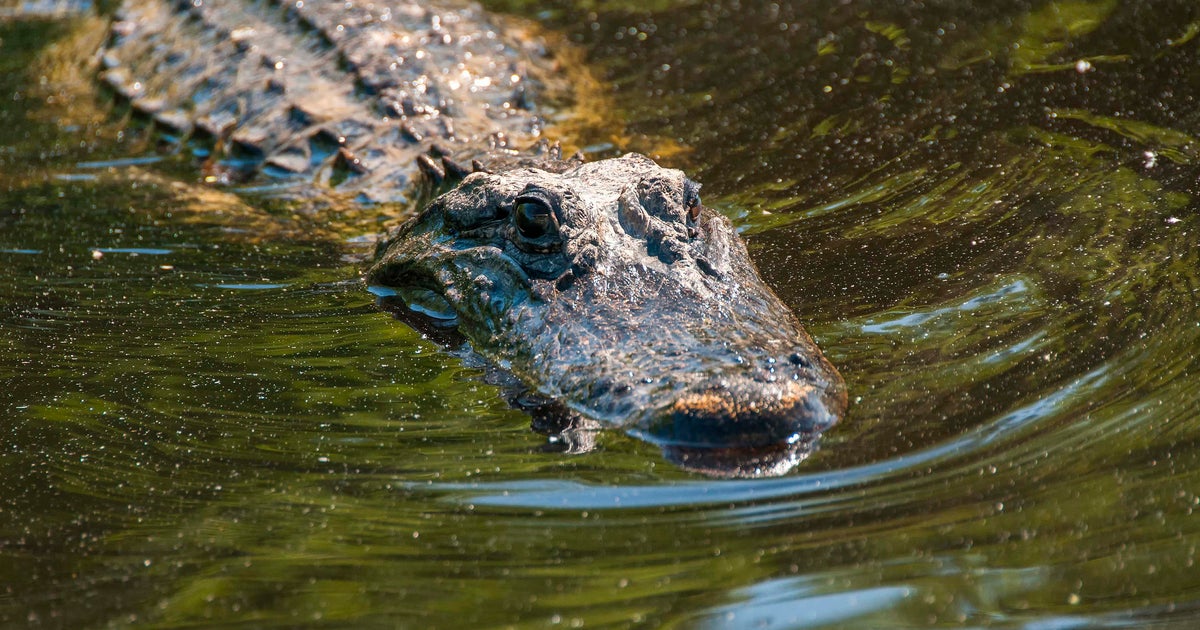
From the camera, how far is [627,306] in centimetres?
404

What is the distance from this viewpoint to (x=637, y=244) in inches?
173

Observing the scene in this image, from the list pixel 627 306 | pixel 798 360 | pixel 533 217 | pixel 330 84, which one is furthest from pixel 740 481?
pixel 330 84

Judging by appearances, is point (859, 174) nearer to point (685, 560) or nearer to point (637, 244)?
point (637, 244)

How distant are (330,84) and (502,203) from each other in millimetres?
3015

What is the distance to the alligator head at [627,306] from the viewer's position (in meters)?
3.29

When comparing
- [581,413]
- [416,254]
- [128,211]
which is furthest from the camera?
[128,211]

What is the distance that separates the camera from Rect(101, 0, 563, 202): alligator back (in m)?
6.68

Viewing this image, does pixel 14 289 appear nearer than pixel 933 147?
Yes

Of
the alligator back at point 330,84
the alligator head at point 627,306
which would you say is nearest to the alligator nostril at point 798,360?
the alligator head at point 627,306

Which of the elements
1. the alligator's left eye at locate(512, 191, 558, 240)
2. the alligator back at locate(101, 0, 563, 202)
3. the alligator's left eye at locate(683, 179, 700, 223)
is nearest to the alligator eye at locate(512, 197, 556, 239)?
the alligator's left eye at locate(512, 191, 558, 240)

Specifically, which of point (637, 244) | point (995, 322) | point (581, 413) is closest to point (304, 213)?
Result: point (637, 244)

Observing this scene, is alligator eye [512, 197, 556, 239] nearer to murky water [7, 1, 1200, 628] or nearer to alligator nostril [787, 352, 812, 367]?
murky water [7, 1, 1200, 628]

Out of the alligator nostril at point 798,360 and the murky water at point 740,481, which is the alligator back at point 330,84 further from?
the alligator nostril at point 798,360

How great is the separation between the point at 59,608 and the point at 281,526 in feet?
1.82
